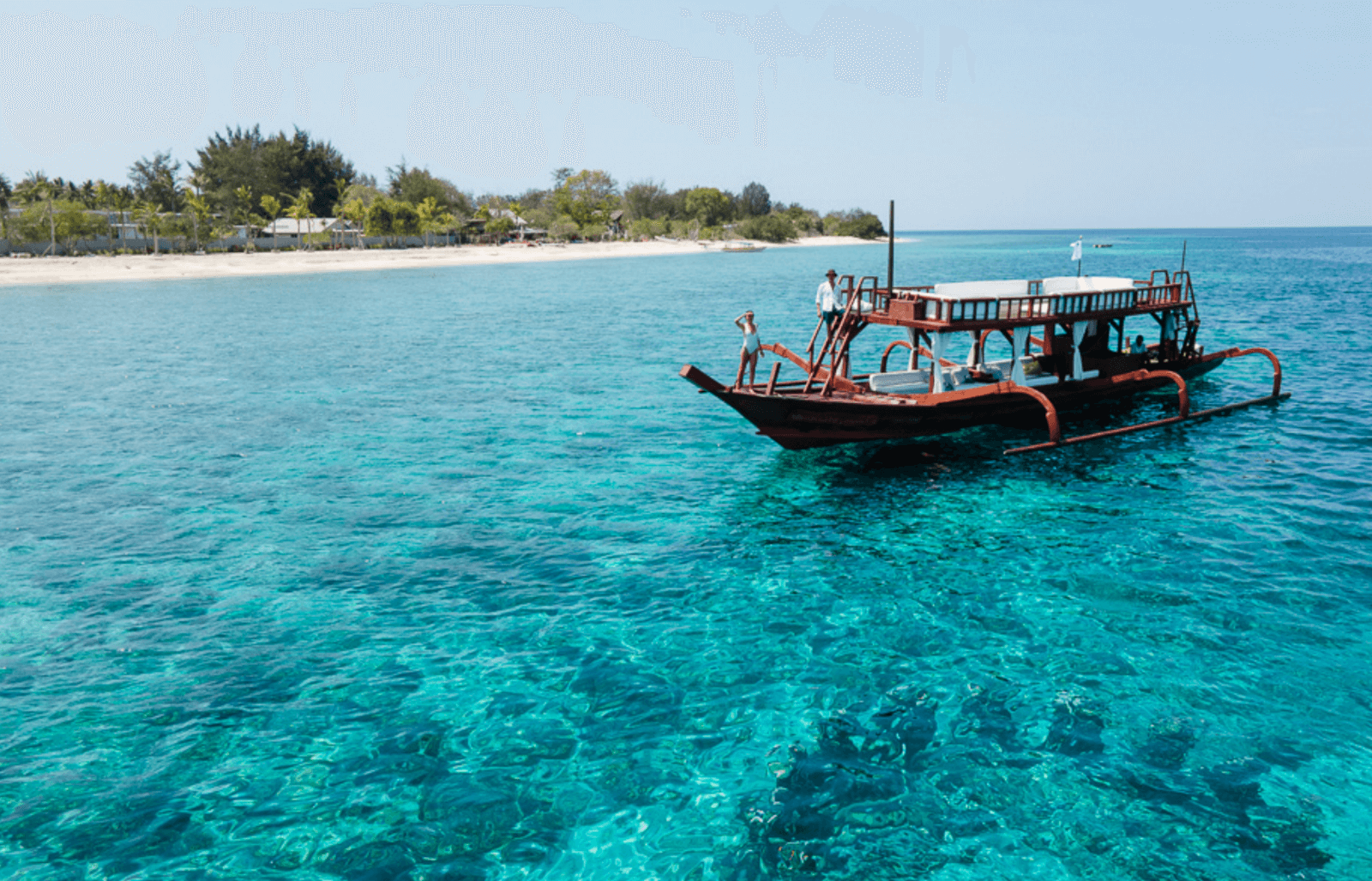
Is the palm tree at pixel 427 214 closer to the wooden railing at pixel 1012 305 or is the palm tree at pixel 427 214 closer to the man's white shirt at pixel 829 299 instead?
the wooden railing at pixel 1012 305

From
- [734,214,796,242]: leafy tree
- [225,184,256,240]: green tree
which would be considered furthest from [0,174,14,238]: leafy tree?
[734,214,796,242]: leafy tree

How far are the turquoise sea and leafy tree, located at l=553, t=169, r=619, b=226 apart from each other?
456 feet

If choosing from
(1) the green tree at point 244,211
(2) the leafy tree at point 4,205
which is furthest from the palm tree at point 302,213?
(2) the leafy tree at point 4,205

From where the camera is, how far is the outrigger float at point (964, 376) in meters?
19.8

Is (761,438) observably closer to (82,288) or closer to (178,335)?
(178,335)

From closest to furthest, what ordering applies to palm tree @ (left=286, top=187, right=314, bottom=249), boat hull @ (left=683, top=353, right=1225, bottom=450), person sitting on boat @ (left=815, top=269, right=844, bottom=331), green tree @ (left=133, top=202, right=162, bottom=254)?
1. boat hull @ (left=683, top=353, right=1225, bottom=450)
2. person sitting on boat @ (left=815, top=269, right=844, bottom=331)
3. green tree @ (left=133, top=202, right=162, bottom=254)
4. palm tree @ (left=286, top=187, right=314, bottom=249)

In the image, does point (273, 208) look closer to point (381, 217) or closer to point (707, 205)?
point (381, 217)

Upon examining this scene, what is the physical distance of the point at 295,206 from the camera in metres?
121

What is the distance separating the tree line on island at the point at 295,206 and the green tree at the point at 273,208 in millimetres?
177

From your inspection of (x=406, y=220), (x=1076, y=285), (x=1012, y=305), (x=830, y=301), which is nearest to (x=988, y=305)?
(x=1012, y=305)

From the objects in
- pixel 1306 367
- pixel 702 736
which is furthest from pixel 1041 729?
pixel 1306 367

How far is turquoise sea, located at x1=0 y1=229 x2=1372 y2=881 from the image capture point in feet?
27.6

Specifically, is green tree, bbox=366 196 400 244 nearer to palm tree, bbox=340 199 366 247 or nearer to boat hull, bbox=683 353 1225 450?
palm tree, bbox=340 199 366 247

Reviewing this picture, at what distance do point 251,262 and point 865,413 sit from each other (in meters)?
96.7
